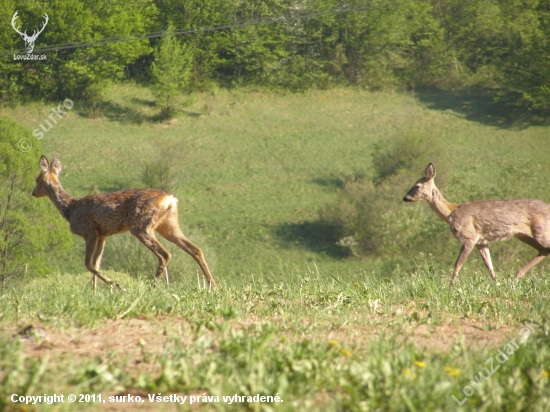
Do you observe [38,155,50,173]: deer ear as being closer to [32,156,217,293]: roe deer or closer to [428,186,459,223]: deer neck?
[32,156,217,293]: roe deer

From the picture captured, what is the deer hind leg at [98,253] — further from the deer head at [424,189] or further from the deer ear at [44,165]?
the deer head at [424,189]

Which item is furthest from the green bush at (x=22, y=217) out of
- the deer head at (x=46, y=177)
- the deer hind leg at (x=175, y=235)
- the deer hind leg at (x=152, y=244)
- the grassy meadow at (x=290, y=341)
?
the grassy meadow at (x=290, y=341)

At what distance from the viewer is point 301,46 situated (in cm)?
7319

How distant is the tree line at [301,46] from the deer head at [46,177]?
1861 inches

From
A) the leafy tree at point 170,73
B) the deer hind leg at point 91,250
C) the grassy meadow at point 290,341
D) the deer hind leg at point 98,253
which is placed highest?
the grassy meadow at point 290,341

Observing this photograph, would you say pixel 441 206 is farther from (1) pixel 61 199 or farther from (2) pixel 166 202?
(1) pixel 61 199

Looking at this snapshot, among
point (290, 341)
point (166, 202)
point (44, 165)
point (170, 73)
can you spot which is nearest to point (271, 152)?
point (170, 73)

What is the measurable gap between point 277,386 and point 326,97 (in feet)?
202

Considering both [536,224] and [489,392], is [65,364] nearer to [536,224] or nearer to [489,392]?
[489,392]

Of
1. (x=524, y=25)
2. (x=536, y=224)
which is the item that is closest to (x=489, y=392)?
(x=536, y=224)

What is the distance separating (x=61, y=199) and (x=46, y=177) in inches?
23.2

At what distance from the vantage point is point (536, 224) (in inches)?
370

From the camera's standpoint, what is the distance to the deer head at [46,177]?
10.7 meters

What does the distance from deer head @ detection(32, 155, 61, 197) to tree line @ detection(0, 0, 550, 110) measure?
47.3 m
